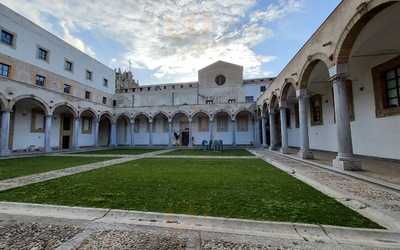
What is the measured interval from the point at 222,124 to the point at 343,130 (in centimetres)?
1926

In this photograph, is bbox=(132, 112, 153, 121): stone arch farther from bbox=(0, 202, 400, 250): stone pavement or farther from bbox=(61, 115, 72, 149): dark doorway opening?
bbox=(0, 202, 400, 250): stone pavement

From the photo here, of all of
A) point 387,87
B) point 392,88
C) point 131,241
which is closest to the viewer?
point 131,241

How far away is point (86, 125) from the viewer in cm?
2442

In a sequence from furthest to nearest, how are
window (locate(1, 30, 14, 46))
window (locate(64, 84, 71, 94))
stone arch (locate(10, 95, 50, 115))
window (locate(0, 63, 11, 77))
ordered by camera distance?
window (locate(64, 84, 71, 94))
window (locate(1, 30, 14, 46))
window (locate(0, 63, 11, 77))
stone arch (locate(10, 95, 50, 115))

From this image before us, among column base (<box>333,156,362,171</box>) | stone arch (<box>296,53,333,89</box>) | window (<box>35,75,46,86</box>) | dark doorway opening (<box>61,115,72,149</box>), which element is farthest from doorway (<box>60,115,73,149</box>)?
column base (<box>333,156,362,171</box>)

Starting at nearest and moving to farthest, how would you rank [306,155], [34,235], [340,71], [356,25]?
[34,235] → [356,25] → [340,71] → [306,155]

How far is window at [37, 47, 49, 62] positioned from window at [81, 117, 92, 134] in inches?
287

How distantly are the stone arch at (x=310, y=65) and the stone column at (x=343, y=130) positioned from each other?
0.95 metres

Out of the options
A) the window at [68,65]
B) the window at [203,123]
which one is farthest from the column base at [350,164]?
the window at [68,65]

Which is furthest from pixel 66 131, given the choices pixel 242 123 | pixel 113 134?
pixel 242 123

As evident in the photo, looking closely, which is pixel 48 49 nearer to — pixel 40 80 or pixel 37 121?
pixel 40 80

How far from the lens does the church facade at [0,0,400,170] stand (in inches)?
289

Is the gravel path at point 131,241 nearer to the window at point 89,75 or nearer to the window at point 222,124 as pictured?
the window at point 222,124

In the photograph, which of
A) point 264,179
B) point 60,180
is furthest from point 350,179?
point 60,180
